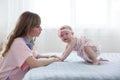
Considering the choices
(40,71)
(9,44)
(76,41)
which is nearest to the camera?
(40,71)

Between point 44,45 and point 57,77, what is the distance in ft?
6.32

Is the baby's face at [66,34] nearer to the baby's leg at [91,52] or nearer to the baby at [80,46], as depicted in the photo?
the baby at [80,46]

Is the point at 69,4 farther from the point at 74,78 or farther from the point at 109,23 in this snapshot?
the point at 74,78

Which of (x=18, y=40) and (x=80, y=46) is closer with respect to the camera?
(x=18, y=40)

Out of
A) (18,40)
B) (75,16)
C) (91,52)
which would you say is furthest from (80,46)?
(75,16)

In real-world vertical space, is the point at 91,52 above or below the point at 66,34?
below

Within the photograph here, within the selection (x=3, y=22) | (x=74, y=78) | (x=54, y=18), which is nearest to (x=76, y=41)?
(x=74, y=78)

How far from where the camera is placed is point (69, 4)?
312 cm

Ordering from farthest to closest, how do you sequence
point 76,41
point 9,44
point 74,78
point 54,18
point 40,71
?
1. point 54,18
2. point 76,41
3. point 9,44
4. point 40,71
5. point 74,78

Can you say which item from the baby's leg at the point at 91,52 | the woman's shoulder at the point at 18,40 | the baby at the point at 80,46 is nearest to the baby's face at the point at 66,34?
the baby at the point at 80,46

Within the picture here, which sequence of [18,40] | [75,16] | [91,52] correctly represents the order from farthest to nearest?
[75,16] < [91,52] < [18,40]

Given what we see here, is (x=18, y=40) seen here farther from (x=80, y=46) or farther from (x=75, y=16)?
(x=75, y=16)

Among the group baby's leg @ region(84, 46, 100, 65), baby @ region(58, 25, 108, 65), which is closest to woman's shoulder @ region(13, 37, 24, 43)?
baby @ region(58, 25, 108, 65)

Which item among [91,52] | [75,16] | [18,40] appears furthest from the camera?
[75,16]
